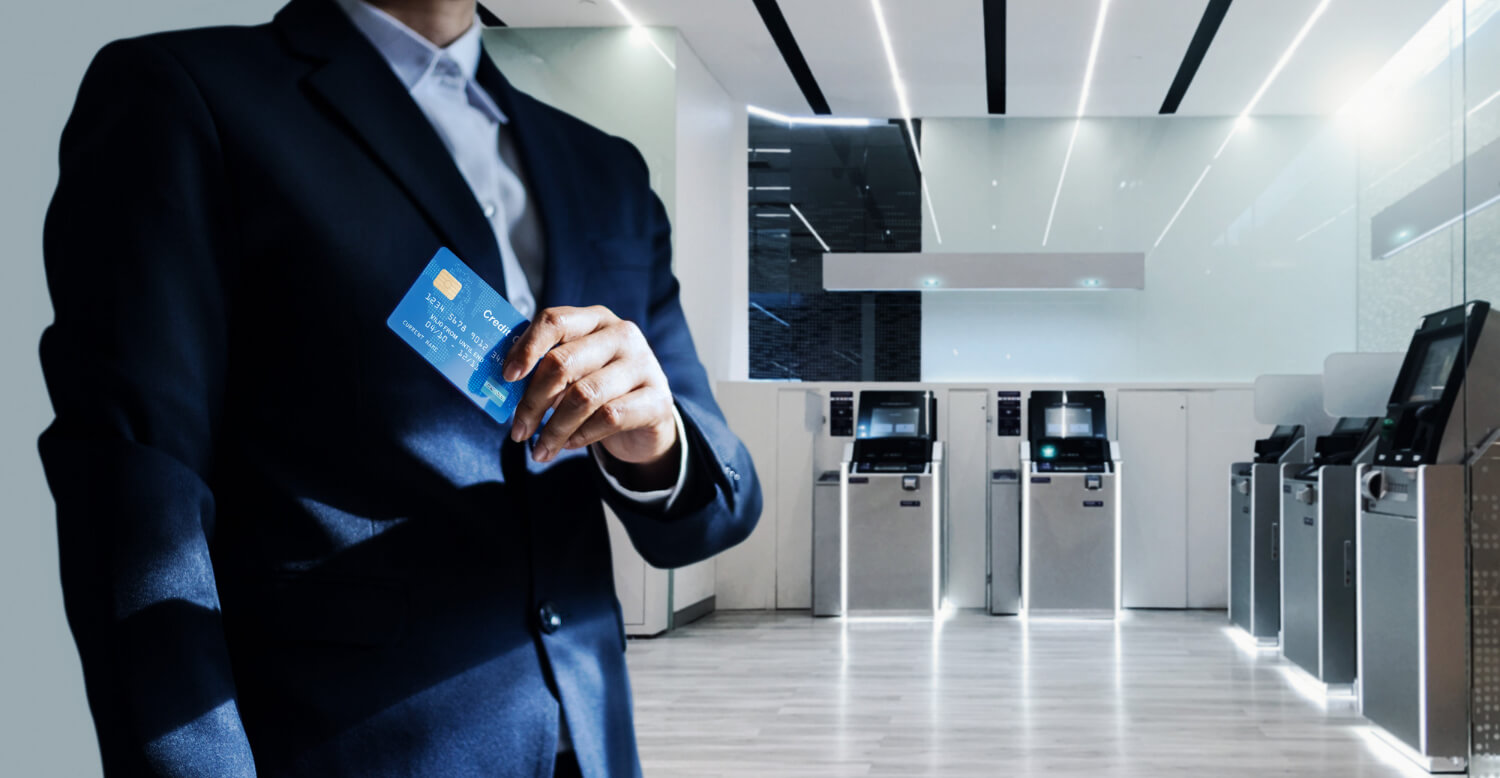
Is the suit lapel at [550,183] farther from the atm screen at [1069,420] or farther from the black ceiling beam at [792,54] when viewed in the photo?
the atm screen at [1069,420]

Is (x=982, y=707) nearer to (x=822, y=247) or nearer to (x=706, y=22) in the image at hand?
(x=706, y=22)

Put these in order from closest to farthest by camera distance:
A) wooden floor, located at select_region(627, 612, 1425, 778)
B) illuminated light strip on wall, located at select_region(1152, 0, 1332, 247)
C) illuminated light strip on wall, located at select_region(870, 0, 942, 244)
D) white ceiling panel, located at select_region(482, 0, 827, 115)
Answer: wooden floor, located at select_region(627, 612, 1425, 778)
white ceiling panel, located at select_region(482, 0, 827, 115)
illuminated light strip on wall, located at select_region(1152, 0, 1332, 247)
illuminated light strip on wall, located at select_region(870, 0, 942, 244)

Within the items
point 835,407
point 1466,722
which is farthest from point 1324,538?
point 835,407

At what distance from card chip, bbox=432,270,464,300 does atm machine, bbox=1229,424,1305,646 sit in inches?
246

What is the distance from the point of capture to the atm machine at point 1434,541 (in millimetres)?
3955

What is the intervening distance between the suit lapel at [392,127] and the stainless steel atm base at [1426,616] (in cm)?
396

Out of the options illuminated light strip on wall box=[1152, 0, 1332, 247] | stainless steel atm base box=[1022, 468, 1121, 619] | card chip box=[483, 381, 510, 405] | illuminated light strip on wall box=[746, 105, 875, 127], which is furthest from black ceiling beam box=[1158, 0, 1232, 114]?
card chip box=[483, 381, 510, 405]

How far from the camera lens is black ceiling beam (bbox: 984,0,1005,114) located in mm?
6531

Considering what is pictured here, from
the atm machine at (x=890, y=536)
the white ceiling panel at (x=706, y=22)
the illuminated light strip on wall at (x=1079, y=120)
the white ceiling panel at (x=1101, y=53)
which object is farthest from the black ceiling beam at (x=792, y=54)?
the atm machine at (x=890, y=536)

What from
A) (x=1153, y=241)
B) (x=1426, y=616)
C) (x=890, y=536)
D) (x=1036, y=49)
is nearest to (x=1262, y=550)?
(x=890, y=536)

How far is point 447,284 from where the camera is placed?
0.67m

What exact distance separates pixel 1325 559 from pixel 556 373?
538 centimetres

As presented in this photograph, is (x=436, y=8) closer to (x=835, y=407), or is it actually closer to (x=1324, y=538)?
(x=1324, y=538)

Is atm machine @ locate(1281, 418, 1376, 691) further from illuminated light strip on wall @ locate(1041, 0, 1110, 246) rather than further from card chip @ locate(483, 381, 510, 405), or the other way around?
card chip @ locate(483, 381, 510, 405)
